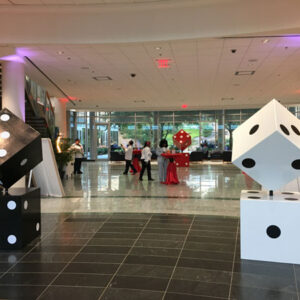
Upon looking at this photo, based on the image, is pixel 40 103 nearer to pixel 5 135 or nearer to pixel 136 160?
pixel 136 160

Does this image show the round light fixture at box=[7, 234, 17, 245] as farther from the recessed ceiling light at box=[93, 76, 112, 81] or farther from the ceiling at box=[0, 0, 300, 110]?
the recessed ceiling light at box=[93, 76, 112, 81]

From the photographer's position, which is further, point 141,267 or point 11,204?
point 11,204

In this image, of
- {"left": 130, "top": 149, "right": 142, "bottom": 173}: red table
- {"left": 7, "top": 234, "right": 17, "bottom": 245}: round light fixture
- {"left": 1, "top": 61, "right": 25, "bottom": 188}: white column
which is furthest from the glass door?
{"left": 7, "top": 234, "right": 17, "bottom": 245}: round light fixture

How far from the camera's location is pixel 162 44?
832 cm

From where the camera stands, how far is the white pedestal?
148 inches

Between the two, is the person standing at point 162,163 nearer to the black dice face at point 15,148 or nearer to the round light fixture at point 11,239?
the black dice face at point 15,148

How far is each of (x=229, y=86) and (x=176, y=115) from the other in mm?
13108

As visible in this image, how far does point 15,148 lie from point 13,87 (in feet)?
19.1

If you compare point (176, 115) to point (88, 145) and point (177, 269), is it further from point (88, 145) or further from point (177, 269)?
point (177, 269)

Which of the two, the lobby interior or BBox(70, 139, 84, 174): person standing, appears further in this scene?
BBox(70, 139, 84, 174): person standing

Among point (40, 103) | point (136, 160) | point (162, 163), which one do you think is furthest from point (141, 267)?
point (40, 103)

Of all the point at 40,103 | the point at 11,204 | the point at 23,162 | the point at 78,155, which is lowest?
the point at 11,204

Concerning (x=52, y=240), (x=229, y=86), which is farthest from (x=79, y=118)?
(x=52, y=240)

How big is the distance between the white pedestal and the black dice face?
9.14 ft
